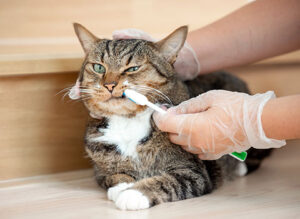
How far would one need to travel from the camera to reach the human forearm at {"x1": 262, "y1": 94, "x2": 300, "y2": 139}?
1.26 meters

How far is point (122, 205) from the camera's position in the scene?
1.32 metres

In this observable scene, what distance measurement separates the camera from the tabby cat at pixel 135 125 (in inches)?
55.4

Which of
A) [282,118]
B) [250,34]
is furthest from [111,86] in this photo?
[250,34]

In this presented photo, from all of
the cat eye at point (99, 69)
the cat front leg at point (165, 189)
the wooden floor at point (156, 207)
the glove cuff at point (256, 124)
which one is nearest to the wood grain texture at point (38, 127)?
the wooden floor at point (156, 207)

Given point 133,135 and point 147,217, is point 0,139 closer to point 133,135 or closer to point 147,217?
point 133,135

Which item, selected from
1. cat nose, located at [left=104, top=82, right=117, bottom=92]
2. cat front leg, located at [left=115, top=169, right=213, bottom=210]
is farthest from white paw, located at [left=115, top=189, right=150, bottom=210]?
cat nose, located at [left=104, top=82, right=117, bottom=92]

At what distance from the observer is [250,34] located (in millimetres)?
1795

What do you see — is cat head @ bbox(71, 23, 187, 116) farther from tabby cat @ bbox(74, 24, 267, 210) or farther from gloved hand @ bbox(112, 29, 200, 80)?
gloved hand @ bbox(112, 29, 200, 80)

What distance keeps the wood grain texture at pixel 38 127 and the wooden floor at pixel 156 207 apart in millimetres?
58

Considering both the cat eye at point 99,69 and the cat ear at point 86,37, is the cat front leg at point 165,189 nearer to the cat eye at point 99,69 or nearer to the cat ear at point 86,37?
the cat eye at point 99,69

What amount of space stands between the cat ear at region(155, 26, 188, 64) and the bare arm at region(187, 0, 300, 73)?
26 cm

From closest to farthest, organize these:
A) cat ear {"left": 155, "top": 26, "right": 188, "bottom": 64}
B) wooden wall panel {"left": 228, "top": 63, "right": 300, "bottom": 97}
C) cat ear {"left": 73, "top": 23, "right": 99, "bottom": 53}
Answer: cat ear {"left": 155, "top": 26, "right": 188, "bottom": 64}
cat ear {"left": 73, "top": 23, "right": 99, "bottom": 53}
wooden wall panel {"left": 228, "top": 63, "right": 300, "bottom": 97}

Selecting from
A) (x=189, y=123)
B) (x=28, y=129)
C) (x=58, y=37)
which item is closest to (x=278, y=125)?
(x=189, y=123)

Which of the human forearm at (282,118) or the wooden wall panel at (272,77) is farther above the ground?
the human forearm at (282,118)
